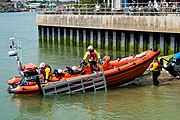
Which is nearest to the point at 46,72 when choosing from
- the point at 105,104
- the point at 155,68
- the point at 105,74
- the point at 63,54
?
the point at 105,74

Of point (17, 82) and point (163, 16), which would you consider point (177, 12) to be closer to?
point (163, 16)

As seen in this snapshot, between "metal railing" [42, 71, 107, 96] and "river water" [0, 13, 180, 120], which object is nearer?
"river water" [0, 13, 180, 120]

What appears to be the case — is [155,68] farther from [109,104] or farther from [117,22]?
[117,22]

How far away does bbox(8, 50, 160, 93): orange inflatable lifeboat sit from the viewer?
20031 mm

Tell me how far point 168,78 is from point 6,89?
811cm

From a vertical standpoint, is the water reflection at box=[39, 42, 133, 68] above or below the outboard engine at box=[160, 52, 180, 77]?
below

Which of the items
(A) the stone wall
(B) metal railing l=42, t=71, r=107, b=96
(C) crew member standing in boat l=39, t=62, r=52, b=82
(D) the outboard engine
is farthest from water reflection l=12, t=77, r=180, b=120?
(A) the stone wall

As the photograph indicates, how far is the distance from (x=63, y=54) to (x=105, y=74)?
16647 mm

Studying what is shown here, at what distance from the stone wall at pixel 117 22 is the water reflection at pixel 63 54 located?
2.02 metres

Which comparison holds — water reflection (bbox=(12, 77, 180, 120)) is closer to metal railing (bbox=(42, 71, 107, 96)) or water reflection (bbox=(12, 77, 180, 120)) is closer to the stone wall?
metal railing (bbox=(42, 71, 107, 96))

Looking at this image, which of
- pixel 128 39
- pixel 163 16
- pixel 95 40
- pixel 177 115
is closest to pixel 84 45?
pixel 95 40

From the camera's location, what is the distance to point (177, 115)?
1680 cm

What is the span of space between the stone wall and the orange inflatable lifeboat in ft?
30.5

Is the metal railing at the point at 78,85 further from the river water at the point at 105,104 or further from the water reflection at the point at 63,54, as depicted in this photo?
the water reflection at the point at 63,54
